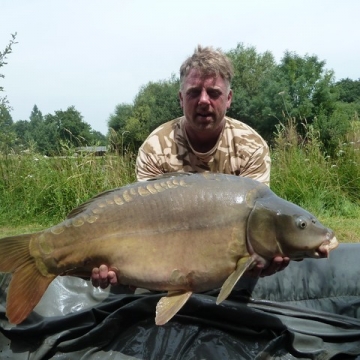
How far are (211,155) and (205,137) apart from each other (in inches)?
3.3

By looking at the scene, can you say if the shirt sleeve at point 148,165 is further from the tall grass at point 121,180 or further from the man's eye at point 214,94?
the tall grass at point 121,180

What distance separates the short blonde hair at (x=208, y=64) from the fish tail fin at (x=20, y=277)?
1.00 metres

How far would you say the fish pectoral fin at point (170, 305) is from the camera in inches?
53.5

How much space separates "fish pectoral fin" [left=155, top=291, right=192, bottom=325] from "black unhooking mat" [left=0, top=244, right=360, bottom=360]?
0.32 m

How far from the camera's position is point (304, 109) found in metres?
21.5

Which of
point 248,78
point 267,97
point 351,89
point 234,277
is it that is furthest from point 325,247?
point 351,89

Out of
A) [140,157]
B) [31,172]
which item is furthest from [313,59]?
[140,157]

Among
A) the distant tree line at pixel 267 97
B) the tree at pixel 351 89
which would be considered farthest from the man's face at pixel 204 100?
the tree at pixel 351 89

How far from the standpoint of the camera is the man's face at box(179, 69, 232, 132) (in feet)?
6.59

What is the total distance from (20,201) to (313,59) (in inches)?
882

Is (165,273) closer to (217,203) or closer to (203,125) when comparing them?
(217,203)

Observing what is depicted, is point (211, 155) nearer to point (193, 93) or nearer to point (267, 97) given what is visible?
point (193, 93)

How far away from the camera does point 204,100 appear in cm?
198

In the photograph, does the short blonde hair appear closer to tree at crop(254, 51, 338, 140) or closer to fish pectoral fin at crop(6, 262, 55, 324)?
fish pectoral fin at crop(6, 262, 55, 324)
